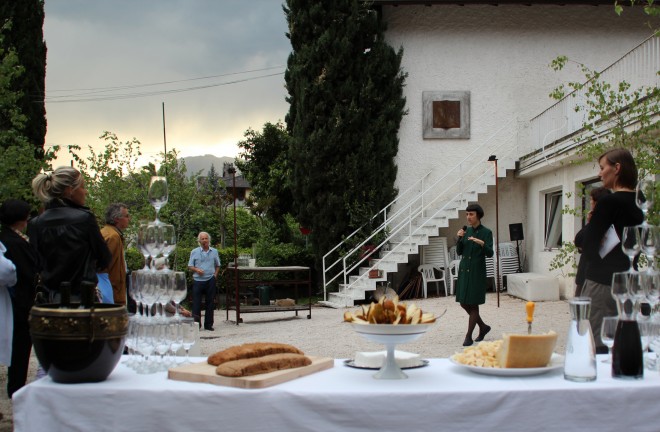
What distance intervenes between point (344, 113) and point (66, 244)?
40.1 ft

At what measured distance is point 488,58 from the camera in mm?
16797

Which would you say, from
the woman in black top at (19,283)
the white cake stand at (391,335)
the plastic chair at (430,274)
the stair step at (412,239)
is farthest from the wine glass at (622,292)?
the plastic chair at (430,274)

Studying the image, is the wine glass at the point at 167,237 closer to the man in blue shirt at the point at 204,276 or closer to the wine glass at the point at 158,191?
the wine glass at the point at 158,191

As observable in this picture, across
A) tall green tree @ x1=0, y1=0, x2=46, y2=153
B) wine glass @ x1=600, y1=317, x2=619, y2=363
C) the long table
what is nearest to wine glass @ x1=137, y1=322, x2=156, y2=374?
the long table

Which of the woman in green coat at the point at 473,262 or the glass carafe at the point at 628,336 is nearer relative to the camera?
the glass carafe at the point at 628,336

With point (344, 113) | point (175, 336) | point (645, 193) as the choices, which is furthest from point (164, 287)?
point (344, 113)

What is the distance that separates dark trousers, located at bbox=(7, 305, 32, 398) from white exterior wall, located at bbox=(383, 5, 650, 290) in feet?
40.1

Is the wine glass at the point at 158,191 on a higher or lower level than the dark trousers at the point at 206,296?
higher

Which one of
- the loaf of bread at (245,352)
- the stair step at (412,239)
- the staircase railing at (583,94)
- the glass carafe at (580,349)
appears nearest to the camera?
the glass carafe at (580,349)

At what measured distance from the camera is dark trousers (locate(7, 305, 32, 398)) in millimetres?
5184

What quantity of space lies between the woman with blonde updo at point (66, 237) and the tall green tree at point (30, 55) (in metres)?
14.8

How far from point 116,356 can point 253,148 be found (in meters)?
18.2

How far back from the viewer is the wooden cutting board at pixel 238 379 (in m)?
2.69

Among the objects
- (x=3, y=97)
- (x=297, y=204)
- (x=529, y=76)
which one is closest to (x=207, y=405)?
(x=3, y=97)
